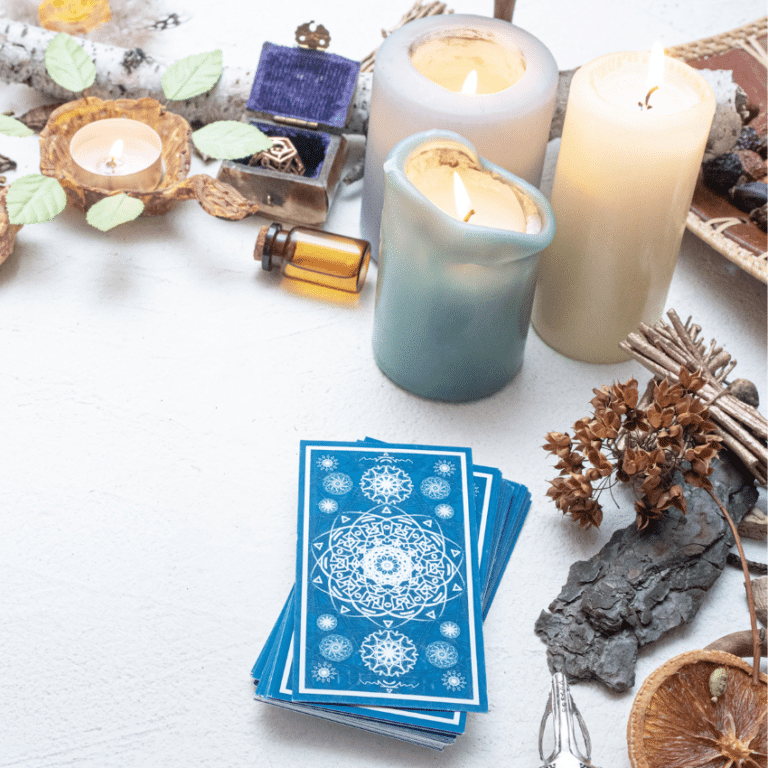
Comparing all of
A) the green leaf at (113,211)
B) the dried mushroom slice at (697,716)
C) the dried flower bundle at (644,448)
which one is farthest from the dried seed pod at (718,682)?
the green leaf at (113,211)

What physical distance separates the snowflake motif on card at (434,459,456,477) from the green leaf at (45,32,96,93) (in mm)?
467

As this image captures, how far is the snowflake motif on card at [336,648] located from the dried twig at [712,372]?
0.29 metres

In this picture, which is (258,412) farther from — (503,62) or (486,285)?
(503,62)

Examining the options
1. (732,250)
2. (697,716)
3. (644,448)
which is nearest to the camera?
(697,716)

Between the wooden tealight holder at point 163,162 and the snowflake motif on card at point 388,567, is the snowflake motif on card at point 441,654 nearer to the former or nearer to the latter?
the snowflake motif on card at point 388,567

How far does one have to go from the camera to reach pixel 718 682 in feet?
1.78

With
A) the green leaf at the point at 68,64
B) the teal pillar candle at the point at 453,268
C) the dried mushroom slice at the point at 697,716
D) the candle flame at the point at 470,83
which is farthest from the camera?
the green leaf at the point at 68,64

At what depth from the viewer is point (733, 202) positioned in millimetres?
813

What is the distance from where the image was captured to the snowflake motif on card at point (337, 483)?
25.9 inches

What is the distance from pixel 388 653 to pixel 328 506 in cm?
11

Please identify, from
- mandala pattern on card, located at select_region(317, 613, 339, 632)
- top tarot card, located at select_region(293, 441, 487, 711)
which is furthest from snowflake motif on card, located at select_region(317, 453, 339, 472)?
mandala pattern on card, located at select_region(317, 613, 339, 632)

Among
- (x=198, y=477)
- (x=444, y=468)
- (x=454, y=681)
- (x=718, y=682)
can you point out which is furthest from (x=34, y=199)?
(x=718, y=682)

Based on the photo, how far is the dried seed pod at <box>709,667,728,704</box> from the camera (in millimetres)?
542

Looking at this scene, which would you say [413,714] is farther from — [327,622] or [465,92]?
[465,92]
